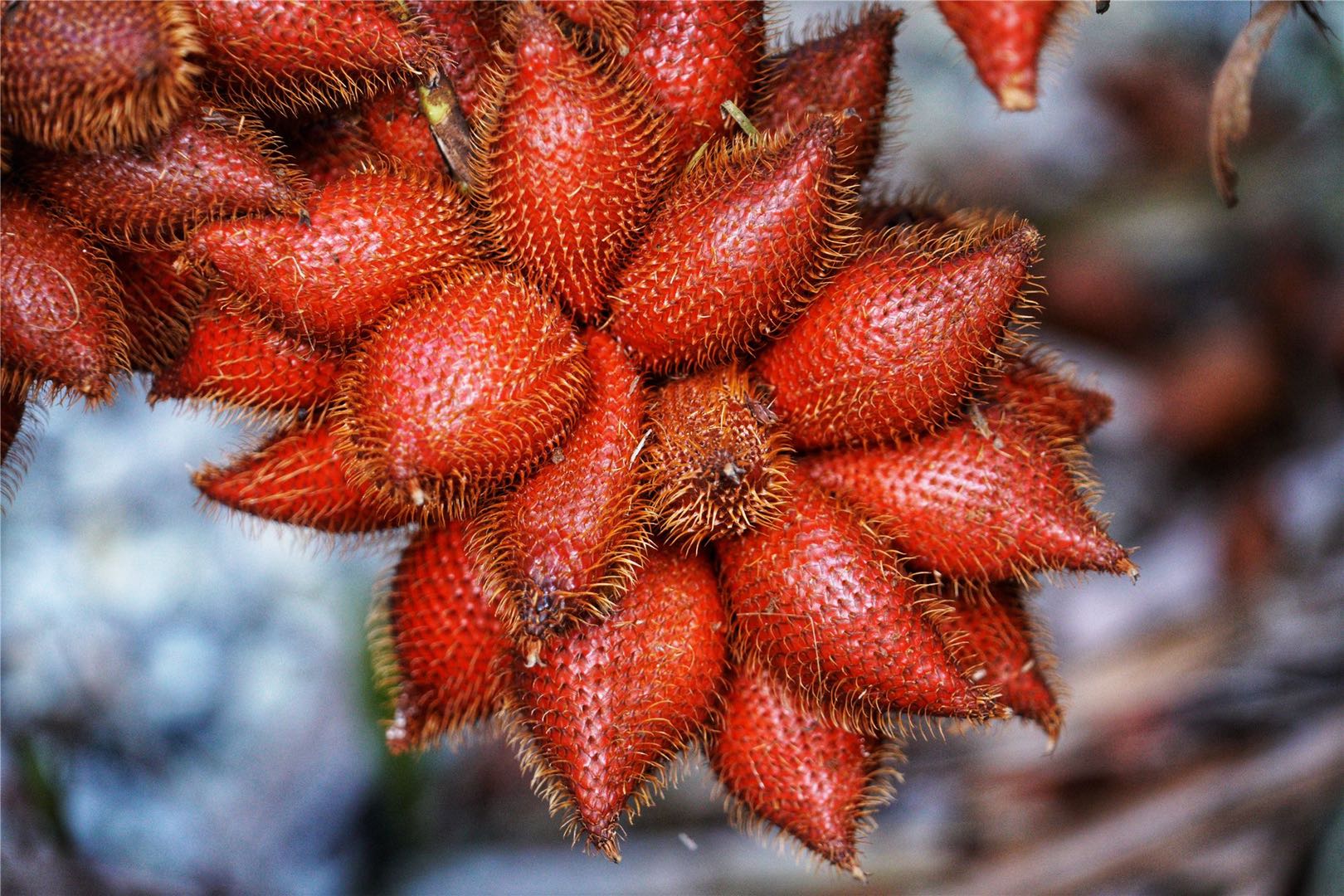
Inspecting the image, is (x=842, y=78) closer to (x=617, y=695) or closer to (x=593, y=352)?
(x=593, y=352)

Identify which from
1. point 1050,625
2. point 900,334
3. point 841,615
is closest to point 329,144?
point 900,334

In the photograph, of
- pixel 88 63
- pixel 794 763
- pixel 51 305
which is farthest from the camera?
pixel 794 763

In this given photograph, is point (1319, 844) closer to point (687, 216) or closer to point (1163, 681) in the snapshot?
point (1163, 681)

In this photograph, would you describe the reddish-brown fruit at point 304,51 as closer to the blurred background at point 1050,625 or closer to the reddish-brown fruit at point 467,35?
the reddish-brown fruit at point 467,35

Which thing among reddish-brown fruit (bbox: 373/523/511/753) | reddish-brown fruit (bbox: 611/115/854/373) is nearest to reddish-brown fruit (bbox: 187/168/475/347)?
reddish-brown fruit (bbox: 611/115/854/373)

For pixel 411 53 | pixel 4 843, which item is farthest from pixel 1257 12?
pixel 4 843

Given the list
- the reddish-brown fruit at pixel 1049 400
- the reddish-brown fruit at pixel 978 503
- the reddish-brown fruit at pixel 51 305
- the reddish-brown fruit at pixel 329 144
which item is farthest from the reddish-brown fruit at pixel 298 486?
the reddish-brown fruit at pixel 1049 400

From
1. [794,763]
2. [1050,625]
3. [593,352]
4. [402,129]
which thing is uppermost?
[402,129]
